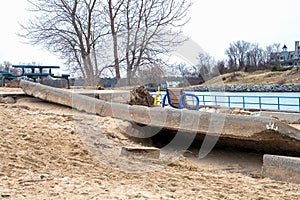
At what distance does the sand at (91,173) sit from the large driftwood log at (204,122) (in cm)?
44

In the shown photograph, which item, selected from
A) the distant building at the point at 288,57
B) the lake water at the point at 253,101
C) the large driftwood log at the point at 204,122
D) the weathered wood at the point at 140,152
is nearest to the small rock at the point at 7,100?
the large driftwood log at the point at 204,122

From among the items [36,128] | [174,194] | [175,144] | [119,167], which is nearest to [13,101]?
[36,128]

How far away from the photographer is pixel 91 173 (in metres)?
2.96

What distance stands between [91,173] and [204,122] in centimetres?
194

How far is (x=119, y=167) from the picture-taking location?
3.34 metres

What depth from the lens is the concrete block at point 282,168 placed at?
3.26 metres

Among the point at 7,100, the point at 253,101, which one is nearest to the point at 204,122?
the point at 7,100

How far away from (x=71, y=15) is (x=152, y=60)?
13.1 feet

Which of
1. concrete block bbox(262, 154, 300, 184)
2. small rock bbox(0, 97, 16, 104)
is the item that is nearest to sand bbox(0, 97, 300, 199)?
concrete block bbox(262, 154, 300, 184)

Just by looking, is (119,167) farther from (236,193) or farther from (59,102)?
(59,102)

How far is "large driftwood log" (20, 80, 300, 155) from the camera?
3.89 metres

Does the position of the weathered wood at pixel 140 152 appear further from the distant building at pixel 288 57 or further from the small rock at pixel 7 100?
the distant building at pixel 288 57

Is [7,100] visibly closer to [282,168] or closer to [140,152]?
[140,152]

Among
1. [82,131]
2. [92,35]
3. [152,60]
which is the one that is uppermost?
[92,35]
